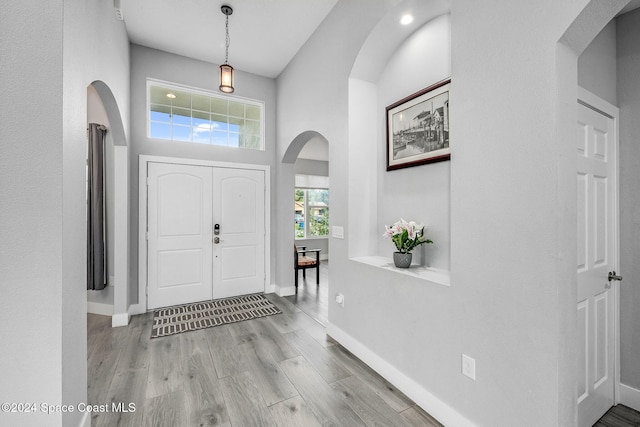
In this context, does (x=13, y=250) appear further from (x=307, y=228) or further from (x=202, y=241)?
(x=307, y=228)

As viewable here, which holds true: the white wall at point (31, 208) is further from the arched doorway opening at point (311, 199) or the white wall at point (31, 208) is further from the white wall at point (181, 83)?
the arched doorway opening at point (311, 199)

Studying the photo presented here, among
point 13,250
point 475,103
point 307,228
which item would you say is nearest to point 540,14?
point 475,103

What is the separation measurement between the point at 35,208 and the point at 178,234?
2728 mm

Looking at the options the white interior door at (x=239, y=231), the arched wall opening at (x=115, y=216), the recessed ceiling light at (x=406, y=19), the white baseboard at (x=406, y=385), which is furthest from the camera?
the white interior door at (x=239, y=231)

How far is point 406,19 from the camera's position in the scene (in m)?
2.22

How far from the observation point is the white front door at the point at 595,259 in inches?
66.3

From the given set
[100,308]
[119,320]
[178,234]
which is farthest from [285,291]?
[100,308]

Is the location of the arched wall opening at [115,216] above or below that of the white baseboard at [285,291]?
above

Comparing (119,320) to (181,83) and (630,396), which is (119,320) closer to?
(181,83)

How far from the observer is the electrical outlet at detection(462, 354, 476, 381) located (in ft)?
5.10

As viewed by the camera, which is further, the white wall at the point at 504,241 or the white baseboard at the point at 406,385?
the white baseboard at the point at 406,385

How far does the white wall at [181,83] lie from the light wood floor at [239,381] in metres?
1.29

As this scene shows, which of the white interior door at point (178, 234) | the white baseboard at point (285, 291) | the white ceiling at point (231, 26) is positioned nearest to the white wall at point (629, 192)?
the white ceiling at point (231, 26)

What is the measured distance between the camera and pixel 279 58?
152 inches
